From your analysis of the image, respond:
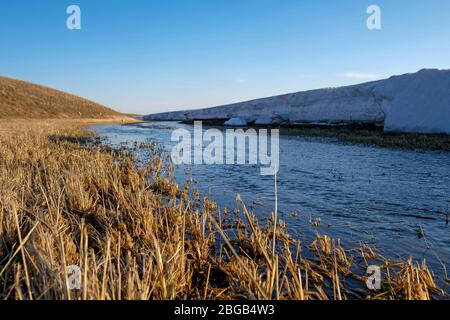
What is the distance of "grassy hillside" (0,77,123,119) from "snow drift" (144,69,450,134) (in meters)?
30.8

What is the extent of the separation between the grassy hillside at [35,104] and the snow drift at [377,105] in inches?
1214

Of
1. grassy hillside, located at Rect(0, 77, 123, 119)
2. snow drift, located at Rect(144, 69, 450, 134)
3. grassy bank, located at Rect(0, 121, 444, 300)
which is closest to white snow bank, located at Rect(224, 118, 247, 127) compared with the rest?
snow drift, located at Rect(144, 69, 450, 134)

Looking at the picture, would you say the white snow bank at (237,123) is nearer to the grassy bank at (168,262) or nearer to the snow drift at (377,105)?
the snow drift at (377,105)

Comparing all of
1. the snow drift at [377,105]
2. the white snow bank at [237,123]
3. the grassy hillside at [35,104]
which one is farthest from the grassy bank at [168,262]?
the grassy hillside at [35,104]

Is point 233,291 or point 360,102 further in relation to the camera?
point 360,102

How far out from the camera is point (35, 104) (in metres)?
57.2

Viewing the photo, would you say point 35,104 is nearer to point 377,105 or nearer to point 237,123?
point 237,123

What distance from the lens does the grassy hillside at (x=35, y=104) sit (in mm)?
49719

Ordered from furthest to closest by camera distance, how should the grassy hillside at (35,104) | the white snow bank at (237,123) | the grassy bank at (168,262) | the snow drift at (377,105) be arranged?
1. the grassy hillside at (35,104)
2. the white snow bank at (237,123)
3. the snow drift at (377,105)
4. the grassy bank at (168,262)

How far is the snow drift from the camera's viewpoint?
1894 centimetres
